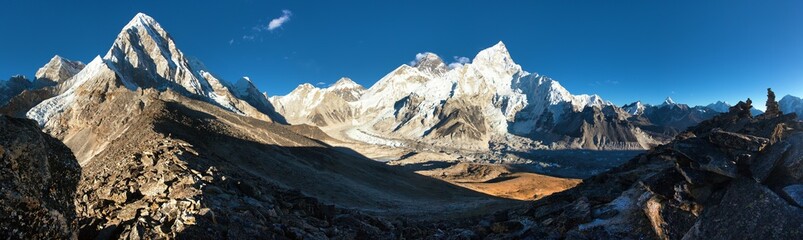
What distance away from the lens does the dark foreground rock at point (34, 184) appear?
6074mm

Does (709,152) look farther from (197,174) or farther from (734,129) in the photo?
(734,129)

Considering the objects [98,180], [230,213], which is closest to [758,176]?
[230,213]

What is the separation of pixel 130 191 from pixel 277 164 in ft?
93.6

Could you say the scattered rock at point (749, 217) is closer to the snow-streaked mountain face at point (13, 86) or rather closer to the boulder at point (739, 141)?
the boulder at point (739, 141)

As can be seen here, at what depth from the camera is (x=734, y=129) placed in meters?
31.6

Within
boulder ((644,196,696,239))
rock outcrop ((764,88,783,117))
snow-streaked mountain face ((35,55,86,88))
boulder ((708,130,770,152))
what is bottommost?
boulder ((644,196,696,239))

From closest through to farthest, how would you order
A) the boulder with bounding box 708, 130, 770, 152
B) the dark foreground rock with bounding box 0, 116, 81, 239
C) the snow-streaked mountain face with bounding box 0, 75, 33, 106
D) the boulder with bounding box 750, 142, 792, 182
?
the dark foreground rock with bounding box 0, 116, 81, 239
the boulder with bounding box 750, 142, 792, 182
the boulder with bounding box 708, 130, 770, 152
the snow-streaked mountain face with bounding box 0, 75, 33, 106

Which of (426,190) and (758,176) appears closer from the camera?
(758,176)

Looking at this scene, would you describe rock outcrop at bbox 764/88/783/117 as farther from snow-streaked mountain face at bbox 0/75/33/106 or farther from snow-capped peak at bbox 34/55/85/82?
snow-capped peak at bbox 34/55/85/82

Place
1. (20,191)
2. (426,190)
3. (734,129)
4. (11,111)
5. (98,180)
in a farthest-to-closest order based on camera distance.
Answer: (11,111) → (426,190) → (734,129) → (98,180) → (20,191)

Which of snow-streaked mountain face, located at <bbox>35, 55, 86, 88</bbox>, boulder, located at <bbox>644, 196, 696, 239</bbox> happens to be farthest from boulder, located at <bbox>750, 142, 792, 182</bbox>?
snow-streaked mountain face, located at <bbox>35, 55, 86, 88</bbox>

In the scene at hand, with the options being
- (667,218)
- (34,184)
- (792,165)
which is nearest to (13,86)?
(34,184)

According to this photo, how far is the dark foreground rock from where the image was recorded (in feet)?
19.9

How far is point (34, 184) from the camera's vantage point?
6.77 metres
